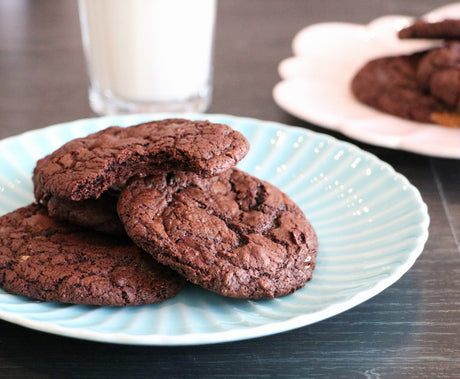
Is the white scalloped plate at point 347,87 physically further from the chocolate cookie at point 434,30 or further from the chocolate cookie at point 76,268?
the chocolate cookie at point 76,268

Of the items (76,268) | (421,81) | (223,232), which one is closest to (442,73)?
(421,81)

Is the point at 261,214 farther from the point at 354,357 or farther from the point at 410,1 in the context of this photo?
the point at 410,1

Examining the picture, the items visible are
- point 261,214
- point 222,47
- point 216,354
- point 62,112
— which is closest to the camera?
point 216,354

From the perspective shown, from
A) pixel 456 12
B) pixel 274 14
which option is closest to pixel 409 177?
pixel 456 12

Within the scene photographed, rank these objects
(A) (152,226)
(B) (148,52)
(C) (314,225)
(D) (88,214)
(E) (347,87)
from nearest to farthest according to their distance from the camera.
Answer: (A) (152,226) < (D) (88,214) < (C) (314,225) < (B) (148,52) < (E) (347,87)

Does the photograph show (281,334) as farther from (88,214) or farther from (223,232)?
(88,214)
